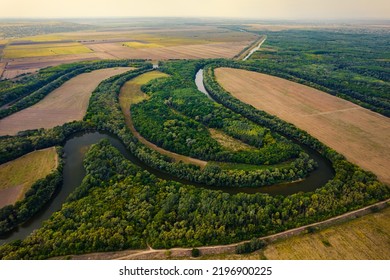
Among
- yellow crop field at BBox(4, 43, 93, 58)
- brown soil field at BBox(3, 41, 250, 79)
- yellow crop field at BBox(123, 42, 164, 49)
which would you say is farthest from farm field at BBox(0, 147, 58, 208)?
yellow crop field at BBox(123, 42, 164, 49)

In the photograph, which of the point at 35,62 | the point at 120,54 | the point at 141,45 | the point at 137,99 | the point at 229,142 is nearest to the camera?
the point at 229,142

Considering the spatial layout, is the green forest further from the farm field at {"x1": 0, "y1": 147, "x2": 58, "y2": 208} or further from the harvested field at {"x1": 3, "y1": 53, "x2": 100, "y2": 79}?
the harvested field at {"x1": 3, "y1": 53, "x2": 100, "y2": 79}

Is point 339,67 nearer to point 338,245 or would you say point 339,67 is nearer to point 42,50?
point 338,245

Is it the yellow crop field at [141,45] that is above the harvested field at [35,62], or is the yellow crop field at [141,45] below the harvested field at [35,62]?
above

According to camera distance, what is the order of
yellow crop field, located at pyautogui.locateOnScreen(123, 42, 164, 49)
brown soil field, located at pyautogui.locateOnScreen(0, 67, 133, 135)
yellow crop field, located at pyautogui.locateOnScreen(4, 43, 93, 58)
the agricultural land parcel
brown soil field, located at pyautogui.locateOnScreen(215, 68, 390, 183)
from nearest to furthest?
the agricultural land parcel → brown soil field, located at pyautogui.locateOnScreen(215, 68, 390, 183) → brown soil field, located at pyautogui.locateOnScreen(0, 67, 133, 135) → yellow crop field, located at pyautogui.locateOnScreen(4, 43, 93, 58) → yellow crop field, located at pyautogui.locateOnScreen(123, 42, 164, 49)

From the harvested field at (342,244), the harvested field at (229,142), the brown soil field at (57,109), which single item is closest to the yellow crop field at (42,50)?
the brown soil field at (57,109)

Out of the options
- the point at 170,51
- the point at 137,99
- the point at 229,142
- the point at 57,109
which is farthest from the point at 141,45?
the point at 229,142

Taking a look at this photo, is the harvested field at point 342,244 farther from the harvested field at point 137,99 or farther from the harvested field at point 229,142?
the harvested field at point 229,142
